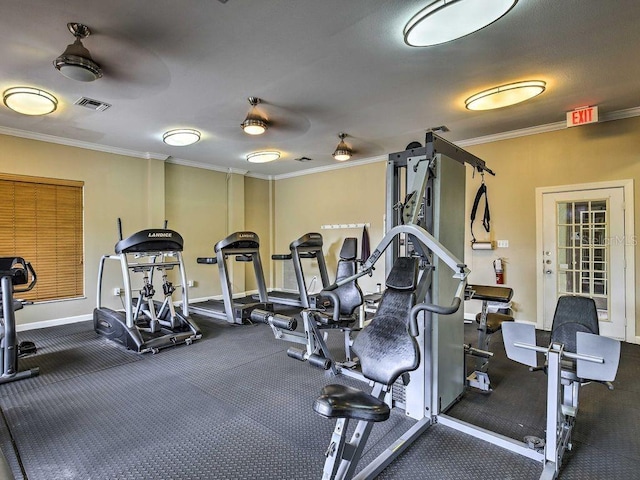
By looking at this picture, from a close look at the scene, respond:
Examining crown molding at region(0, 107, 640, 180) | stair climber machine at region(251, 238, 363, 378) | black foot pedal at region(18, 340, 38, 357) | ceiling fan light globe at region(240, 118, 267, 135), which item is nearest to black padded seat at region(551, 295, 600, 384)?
stair climber machine at region(251, 238, 363, 378)

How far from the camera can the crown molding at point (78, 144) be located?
478 centimetres

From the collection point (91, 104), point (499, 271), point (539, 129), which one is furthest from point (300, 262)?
point (539, 129)

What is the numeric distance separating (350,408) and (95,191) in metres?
5.79

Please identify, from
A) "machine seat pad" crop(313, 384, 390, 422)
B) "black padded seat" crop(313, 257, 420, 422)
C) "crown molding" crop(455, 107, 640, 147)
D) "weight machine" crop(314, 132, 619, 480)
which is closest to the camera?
"machine seat pad" crop(313, 384, 390, 422)

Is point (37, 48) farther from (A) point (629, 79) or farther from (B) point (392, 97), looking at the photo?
(A) point (629, 79)

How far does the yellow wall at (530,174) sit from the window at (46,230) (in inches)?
241

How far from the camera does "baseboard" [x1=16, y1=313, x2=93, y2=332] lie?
15.9 feet

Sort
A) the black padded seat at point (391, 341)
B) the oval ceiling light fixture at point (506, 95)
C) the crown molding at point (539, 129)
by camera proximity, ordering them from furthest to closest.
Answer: the crown molding at point (539, 129) < the oval ceiling light fixture at point (506, 95) < the black padded seat at point (391, 341)

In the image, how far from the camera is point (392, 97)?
3.71 m

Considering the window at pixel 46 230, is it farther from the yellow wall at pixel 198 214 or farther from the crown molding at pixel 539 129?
the crown molding at pixel 539 129

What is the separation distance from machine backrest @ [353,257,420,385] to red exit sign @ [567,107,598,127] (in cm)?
346

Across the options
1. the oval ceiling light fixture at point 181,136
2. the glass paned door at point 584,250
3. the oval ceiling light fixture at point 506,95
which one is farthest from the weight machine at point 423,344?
the oval ceiling light fixture at point 181,136

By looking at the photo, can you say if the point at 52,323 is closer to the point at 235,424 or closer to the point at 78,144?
the point at 78,144

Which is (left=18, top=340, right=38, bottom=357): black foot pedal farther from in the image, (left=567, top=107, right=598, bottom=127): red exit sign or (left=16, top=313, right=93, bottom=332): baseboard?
(left=567, top=107, right=598, bottom=127): red exit sign
